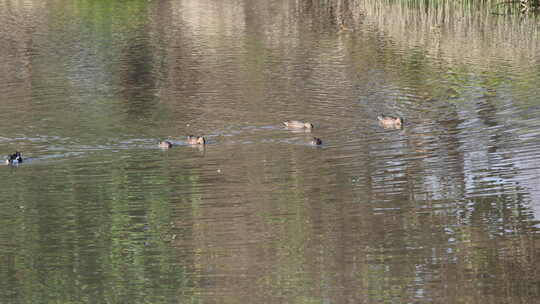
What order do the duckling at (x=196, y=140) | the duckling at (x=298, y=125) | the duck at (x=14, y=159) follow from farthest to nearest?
the duckling at (x=298, y=125) < the duckling at (x=196, y=140) < the duck at (x=14, y=159)

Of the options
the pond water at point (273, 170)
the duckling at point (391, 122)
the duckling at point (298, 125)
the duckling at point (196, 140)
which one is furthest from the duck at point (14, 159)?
the duckling at point (391, 122)

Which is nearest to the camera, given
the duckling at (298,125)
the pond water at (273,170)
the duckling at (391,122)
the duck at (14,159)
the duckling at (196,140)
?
the pond water at (273,170)

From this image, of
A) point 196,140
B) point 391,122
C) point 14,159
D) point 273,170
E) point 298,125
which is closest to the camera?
point 273,170

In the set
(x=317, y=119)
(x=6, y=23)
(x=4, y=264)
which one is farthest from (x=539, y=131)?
(x=6, y=23)

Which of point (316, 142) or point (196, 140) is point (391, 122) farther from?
point (196, 140)

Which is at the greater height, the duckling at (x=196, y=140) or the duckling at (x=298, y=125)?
the duckling at (x=196, y=140)

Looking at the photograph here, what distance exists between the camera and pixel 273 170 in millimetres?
14859

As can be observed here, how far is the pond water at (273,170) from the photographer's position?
9930 mm

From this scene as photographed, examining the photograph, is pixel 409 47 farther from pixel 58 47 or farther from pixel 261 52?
pixel 58 47

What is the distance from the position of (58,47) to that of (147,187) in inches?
678

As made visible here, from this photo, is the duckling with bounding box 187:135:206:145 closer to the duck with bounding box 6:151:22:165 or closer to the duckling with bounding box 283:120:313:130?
the duckling with bounding box 283:120:313:130

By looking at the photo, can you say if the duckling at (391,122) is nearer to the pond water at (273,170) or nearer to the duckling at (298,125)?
the pond water at (273,170)

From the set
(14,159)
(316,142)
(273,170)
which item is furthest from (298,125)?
(14,159)

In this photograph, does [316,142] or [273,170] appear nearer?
[273,170]
